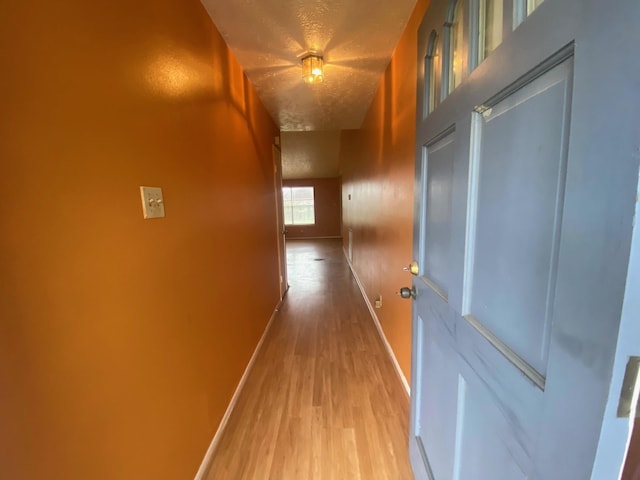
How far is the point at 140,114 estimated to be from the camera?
3.17 ft

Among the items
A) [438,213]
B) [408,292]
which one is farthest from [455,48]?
[408,292]

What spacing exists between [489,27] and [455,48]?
0.22 m

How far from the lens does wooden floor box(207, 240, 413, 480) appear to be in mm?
1367

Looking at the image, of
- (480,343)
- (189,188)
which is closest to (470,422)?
(480,343)

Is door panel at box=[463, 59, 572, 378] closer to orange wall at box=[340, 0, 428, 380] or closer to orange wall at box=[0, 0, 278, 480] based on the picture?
orange wall at box=[340, 0, 428, 380]

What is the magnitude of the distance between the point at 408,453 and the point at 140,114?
1.98 meters

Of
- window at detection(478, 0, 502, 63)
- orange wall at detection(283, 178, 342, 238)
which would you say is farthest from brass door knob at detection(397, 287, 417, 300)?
orange wall at detection(283, 178, 342, 238)

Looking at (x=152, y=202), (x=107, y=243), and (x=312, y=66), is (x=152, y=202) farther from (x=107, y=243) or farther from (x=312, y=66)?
(x=312, y=66)

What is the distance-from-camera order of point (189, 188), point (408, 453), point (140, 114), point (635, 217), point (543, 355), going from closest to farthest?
point (635, 217)
point (543, 355)
point (140, 114)
point (189, 188)
point (408, 453)

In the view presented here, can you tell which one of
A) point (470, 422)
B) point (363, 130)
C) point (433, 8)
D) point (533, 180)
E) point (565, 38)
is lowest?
point (470, 422)

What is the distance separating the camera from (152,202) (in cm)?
102

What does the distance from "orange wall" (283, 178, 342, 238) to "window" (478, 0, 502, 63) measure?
9.89 metres

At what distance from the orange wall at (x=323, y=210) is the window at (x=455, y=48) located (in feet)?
31.8

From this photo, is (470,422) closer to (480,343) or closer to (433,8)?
(480,343)
